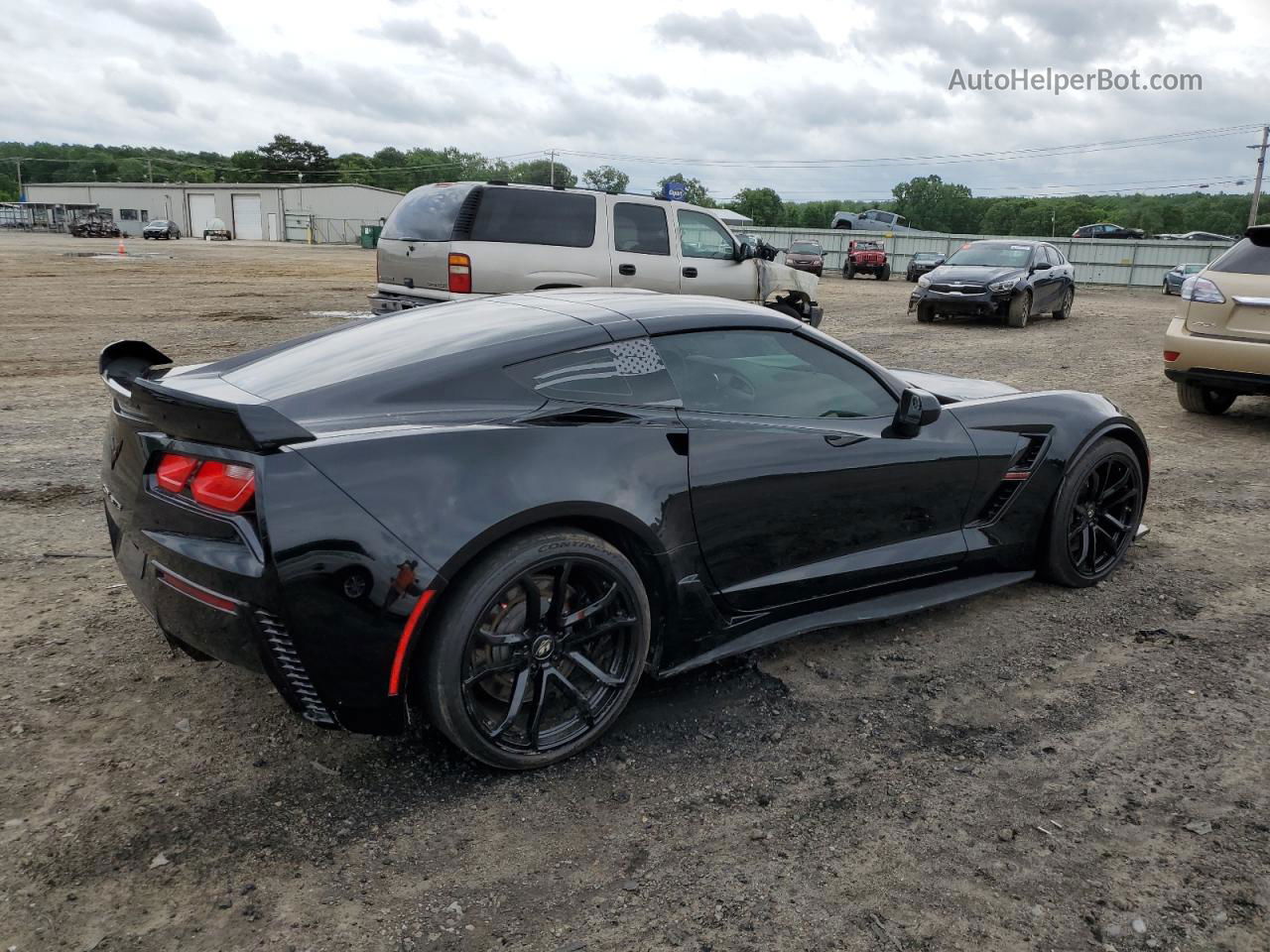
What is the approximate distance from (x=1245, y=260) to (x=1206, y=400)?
1.59m

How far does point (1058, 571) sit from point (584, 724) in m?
2.51

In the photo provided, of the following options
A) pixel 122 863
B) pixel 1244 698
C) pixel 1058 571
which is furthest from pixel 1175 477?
pixel 122 863

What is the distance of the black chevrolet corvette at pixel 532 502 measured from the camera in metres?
2.53

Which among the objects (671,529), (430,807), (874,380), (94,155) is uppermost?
(94,155)

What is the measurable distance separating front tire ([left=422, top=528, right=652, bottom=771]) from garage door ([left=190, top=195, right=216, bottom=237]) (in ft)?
297

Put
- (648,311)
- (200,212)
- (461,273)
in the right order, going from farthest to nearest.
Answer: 1. (200,212)
2. (461,273)
3. (648,311)

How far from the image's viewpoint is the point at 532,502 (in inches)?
107

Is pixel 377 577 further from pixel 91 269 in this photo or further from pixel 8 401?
pixel 91 269

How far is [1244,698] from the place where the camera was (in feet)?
11.3

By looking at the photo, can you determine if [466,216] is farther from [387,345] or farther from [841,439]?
[841,439]

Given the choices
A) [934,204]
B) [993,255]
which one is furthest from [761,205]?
[993,255]

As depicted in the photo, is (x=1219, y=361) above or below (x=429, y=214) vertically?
below

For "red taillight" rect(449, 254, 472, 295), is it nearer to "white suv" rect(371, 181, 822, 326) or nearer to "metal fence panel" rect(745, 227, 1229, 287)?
"white suv" rect(371, 181, 822, 326)

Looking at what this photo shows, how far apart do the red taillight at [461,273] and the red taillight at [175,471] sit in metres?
7.42
